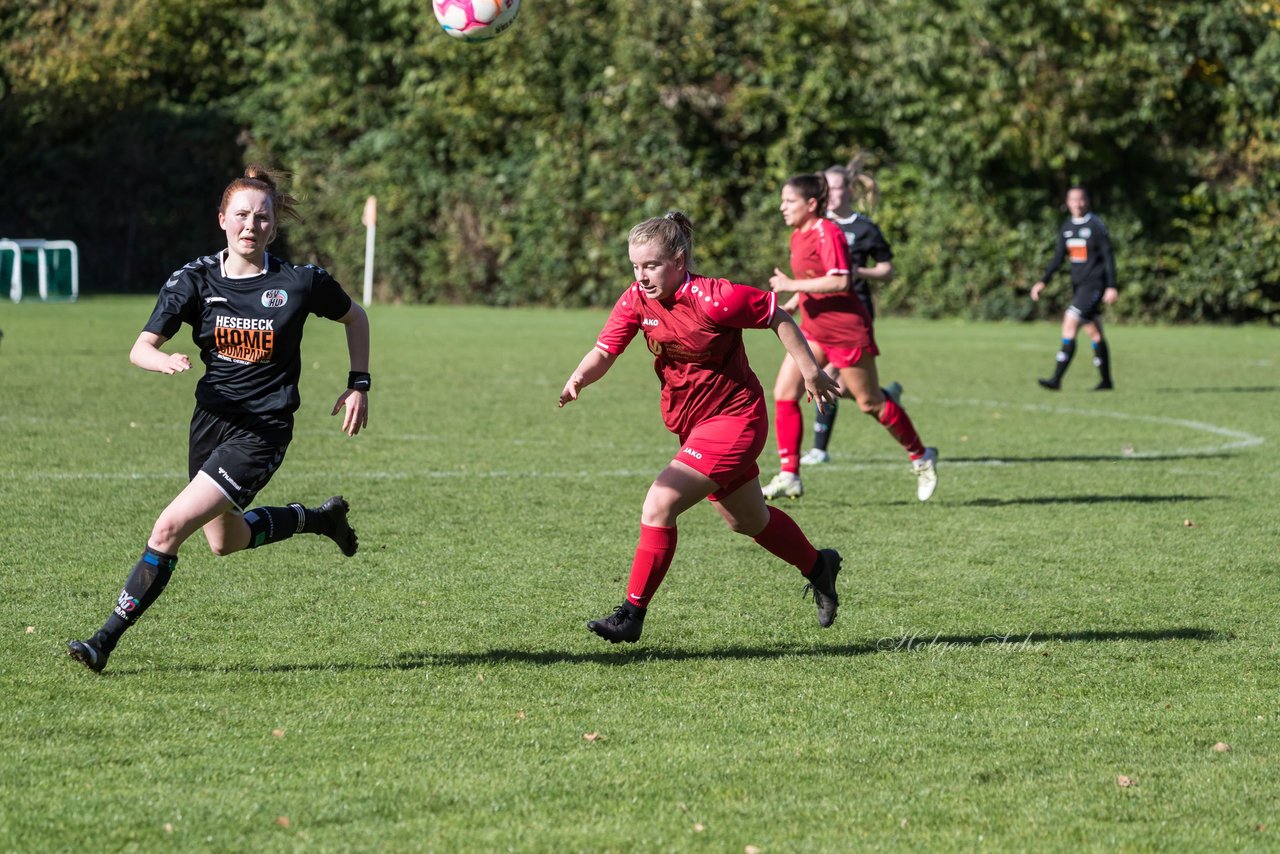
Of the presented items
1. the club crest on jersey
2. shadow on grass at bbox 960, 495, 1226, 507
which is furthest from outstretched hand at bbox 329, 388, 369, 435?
shadow on grass at bbox 960, 495, 1226, 507

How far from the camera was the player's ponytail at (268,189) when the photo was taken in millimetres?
5908

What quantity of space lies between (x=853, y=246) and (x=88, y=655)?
275 inches

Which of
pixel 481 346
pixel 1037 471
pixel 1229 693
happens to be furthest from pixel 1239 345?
pixel 1229 693

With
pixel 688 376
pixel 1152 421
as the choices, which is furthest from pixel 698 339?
pixel 1152 421

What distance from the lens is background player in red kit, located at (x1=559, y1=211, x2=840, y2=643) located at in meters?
6.05

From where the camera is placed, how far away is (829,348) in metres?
10.3

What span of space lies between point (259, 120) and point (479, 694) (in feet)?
109

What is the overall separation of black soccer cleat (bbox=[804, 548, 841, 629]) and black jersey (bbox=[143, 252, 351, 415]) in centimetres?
212

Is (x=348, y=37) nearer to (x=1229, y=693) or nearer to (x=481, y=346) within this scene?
(x=481, y=346)

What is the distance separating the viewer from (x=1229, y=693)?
5.60 m

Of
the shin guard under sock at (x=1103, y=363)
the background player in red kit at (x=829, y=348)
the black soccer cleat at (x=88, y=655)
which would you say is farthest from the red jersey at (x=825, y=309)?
the shin guard under sock at (x=1103, y=363)

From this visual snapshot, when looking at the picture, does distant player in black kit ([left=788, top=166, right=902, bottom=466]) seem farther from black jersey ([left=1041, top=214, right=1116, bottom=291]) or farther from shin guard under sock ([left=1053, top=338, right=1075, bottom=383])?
black jersey ([left=1041, top=214, right=1116, bottom=291])

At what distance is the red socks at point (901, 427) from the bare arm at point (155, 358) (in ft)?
17.1

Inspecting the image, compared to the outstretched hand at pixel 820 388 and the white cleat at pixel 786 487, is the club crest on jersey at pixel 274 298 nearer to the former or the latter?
the outstretched hand at pixel 820 388
